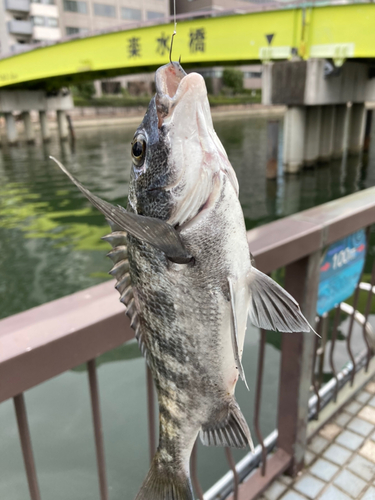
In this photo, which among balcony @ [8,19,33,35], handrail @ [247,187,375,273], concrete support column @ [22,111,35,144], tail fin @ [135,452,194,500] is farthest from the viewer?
balcony @ [8,19,33,35]

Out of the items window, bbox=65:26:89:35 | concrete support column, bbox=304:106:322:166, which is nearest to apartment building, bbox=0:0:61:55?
window, bbox=65:26:89:35

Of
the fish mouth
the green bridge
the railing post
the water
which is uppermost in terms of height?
the green bridge

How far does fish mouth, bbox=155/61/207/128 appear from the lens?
2.70ft

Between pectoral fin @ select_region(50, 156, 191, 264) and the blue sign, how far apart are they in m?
1.96

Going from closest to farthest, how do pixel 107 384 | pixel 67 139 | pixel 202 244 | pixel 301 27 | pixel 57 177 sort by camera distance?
pixel 202 244, pixel 107 384, pixel 301 27, pixel 57 177, pixel 67 139

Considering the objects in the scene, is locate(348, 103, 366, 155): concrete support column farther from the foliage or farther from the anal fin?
the foliage

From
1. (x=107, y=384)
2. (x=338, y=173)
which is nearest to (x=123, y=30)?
(x=338, y=173)

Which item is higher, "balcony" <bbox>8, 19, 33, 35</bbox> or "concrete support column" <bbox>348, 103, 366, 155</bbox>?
"balcony" <bbox>8, 19, 33, 35</bbox>

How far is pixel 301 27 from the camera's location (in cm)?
1434

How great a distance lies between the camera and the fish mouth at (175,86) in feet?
2.70

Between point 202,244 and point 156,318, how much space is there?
218 mm

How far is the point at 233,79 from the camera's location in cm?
5981

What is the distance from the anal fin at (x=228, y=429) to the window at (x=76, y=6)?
58.8 meters

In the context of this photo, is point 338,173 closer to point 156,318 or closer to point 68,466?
point 68,466
